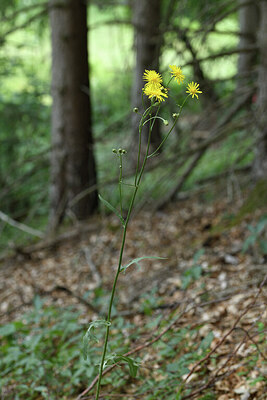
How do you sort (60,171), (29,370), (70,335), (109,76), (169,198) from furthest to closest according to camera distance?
(109,76)
(60,171)
(169,198)
(70,335)
(29,370)

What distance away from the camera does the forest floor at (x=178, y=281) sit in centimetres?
208

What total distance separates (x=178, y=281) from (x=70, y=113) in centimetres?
275

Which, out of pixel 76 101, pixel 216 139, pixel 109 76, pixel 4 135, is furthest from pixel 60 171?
pixel 109 76

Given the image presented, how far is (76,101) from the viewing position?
515cm

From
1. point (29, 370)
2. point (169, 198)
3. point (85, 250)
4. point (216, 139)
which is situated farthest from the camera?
point (169, 198)

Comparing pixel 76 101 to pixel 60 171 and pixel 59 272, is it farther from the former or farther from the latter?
pixel 59 272

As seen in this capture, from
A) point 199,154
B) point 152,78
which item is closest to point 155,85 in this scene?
point 152,78

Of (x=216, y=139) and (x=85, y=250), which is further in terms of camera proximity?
(x=85, y=250)

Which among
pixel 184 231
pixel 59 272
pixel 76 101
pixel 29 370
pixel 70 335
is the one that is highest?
pixel 76 101

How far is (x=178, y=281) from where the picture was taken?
3.38 m

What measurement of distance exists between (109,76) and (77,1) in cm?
992

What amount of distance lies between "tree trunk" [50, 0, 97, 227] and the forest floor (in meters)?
0.56

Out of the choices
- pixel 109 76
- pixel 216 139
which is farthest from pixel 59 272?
pixel 109 76

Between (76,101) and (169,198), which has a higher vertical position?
(76,101)
